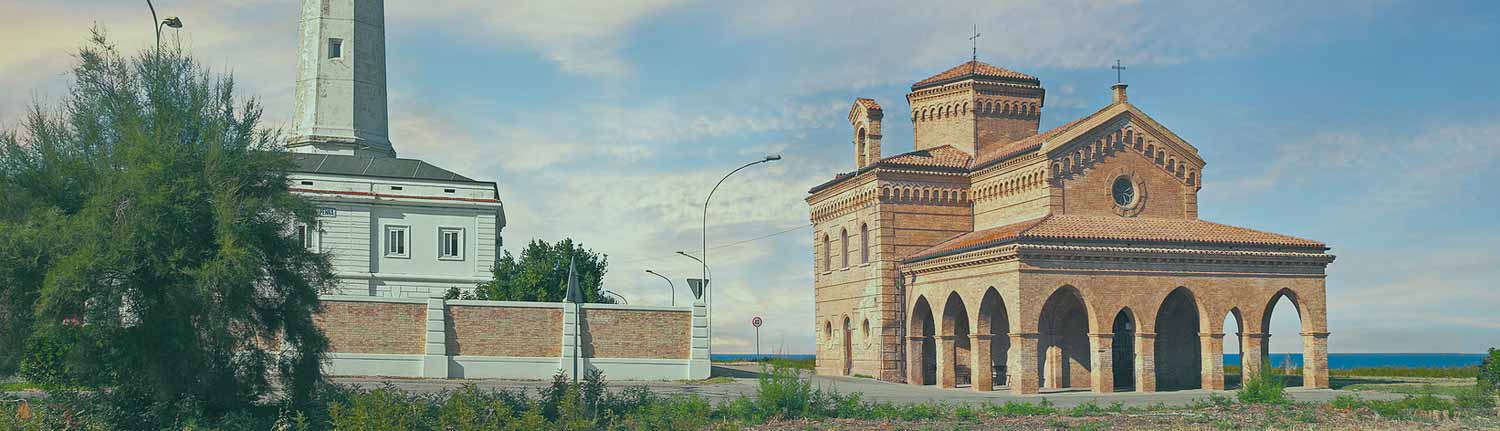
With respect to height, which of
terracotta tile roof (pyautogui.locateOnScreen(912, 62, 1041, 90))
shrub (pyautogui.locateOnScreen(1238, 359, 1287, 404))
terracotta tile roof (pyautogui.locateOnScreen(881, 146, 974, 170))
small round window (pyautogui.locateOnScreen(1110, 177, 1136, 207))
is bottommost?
shrub (pyautogui.locateOnScreen(1238, 359, 1287, 404))

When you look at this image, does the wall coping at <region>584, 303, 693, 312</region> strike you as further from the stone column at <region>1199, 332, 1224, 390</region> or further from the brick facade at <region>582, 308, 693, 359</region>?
the stone column at <region>1199, 332, 1224, 390</region>

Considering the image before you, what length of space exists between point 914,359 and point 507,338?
1269 centimetres

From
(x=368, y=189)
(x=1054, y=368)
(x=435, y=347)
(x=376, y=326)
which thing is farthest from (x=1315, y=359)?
(x=368, y=189)

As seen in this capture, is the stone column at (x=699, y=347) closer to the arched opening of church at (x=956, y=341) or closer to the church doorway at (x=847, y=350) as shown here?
the church doorway at (x=847, y=350)

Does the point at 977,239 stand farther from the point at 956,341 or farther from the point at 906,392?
the point at 906,392

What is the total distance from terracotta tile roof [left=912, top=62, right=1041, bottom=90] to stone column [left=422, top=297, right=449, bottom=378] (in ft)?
63.3

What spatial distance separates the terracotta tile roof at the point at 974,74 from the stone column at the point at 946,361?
35.2ft

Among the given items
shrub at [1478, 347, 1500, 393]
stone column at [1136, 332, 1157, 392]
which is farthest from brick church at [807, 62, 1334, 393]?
shrub at [1478, 347, 1500, 393]

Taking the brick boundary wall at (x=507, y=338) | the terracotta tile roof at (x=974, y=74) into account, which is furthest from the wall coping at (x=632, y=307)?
the terracotta tile roof at (x=974, y=74)

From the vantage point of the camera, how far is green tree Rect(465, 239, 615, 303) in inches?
1684

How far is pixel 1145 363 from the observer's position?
33.8 meters

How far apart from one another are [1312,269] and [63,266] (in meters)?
32.6

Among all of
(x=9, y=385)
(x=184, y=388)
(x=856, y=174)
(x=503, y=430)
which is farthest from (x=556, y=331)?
(x=503, y=430)

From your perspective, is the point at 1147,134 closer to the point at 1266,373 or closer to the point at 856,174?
the point at 856,174
